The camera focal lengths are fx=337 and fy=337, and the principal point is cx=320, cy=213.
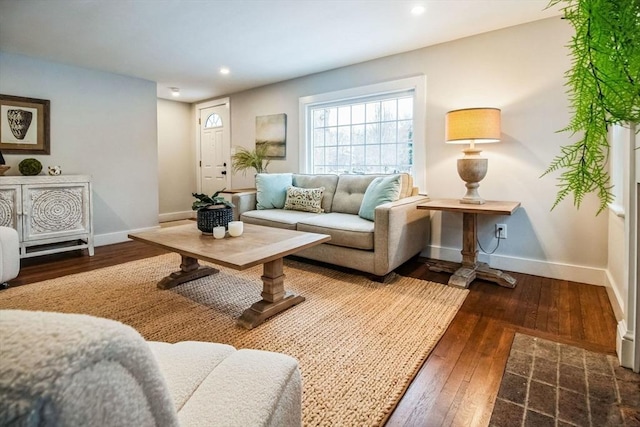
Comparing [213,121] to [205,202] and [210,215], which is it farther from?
[210,215]

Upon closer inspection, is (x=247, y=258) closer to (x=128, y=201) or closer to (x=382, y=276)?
(x=382, y=276)

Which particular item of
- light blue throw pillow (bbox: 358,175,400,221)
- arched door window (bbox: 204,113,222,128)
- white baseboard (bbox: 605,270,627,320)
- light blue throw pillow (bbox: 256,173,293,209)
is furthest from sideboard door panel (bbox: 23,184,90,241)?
white baseboard (bbox: 605,270,627,320)

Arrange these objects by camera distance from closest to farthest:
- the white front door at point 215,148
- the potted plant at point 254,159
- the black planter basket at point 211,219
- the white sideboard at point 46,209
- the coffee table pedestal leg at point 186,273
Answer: the black planter basket at point 211,219, the coffee table pedestal leg at point 186,273, the white sideboard at point 46,209, the potted plant at point 254,159, the white front door at point 215,148

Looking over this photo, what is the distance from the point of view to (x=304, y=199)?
374cm

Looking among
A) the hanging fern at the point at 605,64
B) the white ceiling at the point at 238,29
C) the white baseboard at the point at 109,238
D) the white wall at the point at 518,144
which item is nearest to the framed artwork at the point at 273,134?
the white ceiling at the point at 238,29

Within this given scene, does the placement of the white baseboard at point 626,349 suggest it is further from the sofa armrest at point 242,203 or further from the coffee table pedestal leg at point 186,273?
the sofa armrest at point 242,203

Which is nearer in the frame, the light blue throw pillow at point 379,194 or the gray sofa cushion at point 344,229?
the gray sofa cushion at point 344,229

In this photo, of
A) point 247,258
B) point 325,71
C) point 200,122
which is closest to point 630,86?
point 247,258

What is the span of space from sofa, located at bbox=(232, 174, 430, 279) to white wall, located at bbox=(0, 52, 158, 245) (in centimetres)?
183

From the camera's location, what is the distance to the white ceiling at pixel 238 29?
2621 mm

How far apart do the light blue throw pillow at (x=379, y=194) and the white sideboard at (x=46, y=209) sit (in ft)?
9.89

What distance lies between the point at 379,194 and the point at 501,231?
3.92 feet

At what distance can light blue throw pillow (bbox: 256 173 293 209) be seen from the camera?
3.96 metres

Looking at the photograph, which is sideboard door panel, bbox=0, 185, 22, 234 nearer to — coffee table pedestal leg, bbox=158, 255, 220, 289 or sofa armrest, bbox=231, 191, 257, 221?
coffee table pedestal leg, bbox=158, 255, 220, 289
